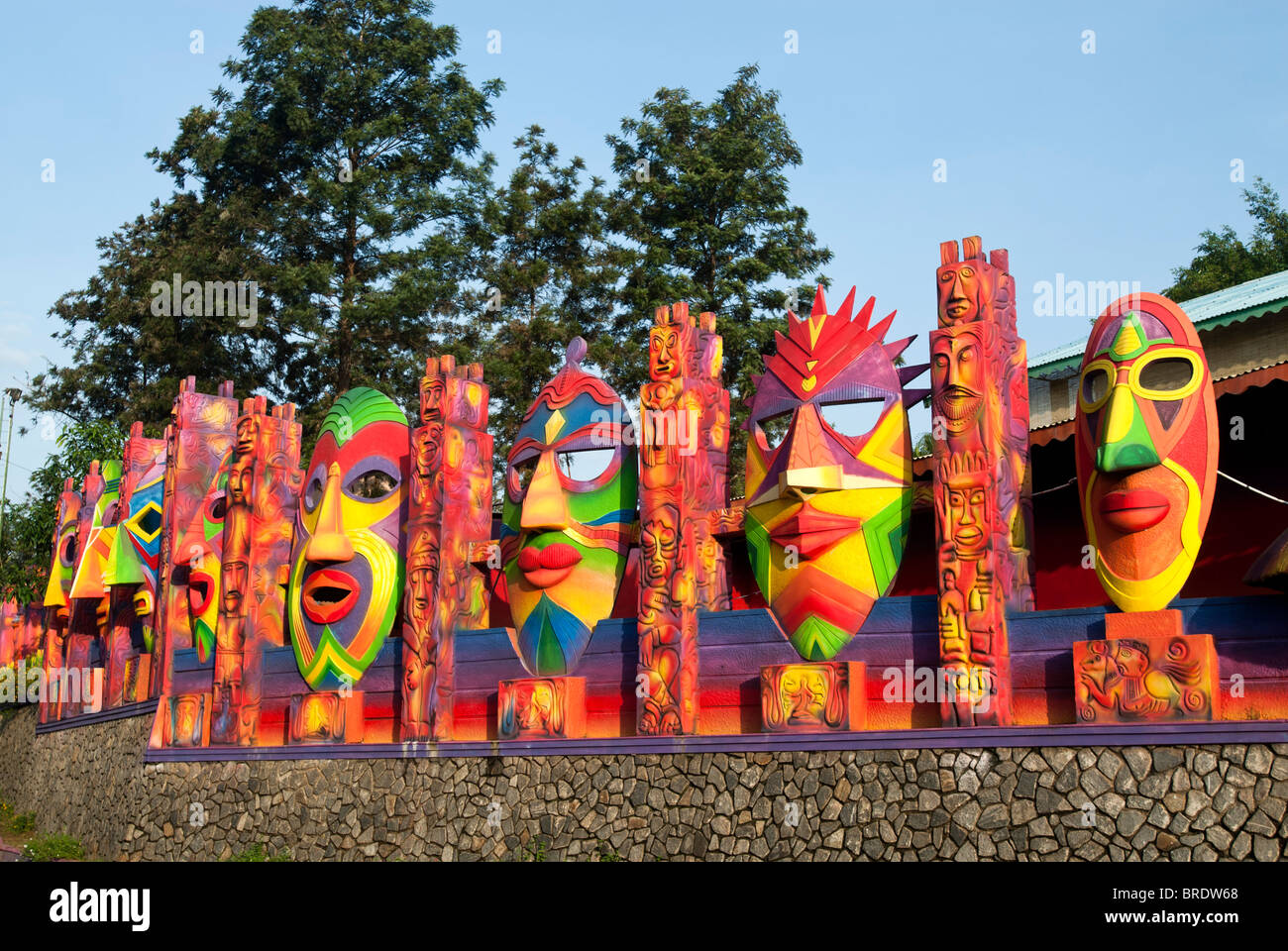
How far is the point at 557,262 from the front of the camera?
1126 inches

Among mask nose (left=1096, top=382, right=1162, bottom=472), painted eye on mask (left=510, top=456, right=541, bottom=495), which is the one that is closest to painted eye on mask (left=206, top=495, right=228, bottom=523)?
painted eye on mask (left=510, top=456, right=541, bottom=495)

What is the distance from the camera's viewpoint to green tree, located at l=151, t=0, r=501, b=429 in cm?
2870

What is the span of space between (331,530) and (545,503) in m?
3.20

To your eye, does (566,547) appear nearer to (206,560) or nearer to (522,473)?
(522,473)

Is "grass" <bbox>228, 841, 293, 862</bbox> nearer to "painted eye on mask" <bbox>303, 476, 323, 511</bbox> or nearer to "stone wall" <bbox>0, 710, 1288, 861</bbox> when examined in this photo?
"stone wall" <bbox>0, 710, 1288, 861</bbox>

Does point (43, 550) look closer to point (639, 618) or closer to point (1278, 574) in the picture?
point (639, 618)

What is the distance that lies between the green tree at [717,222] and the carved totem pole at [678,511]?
10766 millimetres

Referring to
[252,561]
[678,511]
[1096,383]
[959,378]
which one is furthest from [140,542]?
[1096,383]

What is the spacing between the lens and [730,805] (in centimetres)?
1159

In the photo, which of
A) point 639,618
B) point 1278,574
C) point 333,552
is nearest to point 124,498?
point 333,552

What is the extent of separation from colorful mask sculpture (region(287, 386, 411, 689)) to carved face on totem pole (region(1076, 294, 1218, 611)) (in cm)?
800

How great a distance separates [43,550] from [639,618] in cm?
2340

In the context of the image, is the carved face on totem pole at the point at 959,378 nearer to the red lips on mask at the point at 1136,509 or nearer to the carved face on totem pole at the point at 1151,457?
the carved face on totem pole at the point at 1151,457

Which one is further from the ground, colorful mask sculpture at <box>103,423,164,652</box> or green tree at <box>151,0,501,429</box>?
green tree at <box>151,0,501,429</box>
